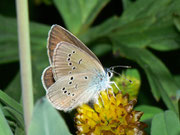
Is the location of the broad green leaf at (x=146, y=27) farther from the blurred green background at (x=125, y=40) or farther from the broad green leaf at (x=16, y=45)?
the broad green leaf at (x=16, y=45)

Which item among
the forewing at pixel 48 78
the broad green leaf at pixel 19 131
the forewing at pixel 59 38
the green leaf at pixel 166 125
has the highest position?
the forewing at pixel 59 38

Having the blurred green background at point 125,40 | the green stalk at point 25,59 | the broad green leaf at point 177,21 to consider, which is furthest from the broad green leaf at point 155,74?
the green stalk at point 25,59

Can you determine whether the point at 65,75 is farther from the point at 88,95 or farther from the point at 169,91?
the point at 169,91

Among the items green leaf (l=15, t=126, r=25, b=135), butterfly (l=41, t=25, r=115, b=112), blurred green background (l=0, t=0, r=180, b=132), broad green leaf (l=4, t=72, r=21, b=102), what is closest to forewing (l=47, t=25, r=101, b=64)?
butterfly (l=41, t=25, r=115, b=112)

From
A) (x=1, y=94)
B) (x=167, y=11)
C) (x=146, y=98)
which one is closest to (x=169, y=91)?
(x=146, y=98)

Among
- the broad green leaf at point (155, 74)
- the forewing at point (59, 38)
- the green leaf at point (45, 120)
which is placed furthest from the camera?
the broad green leaf at point (155, 74)

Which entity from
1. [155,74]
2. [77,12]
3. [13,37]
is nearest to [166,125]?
[155,74]

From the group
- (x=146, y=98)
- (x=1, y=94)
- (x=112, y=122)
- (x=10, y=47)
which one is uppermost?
(x=10, y=47)

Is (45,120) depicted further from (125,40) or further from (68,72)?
(125,40)
